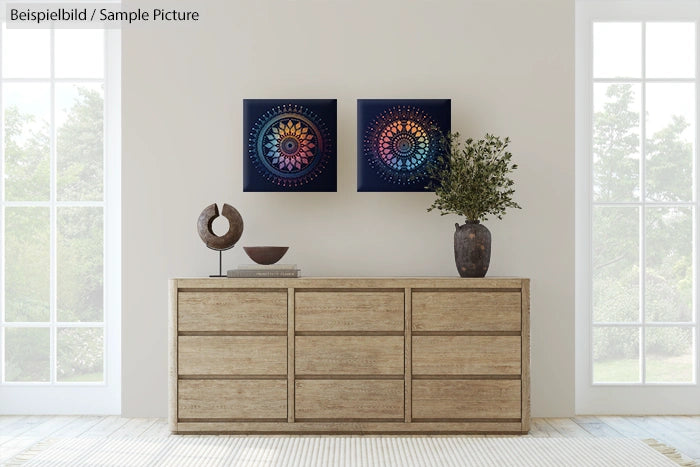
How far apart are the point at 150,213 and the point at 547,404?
236 cm

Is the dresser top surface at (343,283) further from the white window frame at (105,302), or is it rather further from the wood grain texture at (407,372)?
the white window frame at (105,302)

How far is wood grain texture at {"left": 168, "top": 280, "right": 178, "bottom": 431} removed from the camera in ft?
11.3

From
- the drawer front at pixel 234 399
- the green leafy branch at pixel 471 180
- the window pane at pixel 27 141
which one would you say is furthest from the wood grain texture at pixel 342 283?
the window pane at pixel 27 141

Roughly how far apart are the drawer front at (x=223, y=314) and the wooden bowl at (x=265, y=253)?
246mm

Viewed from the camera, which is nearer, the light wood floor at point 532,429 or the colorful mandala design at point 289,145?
the light wood floor at point 532,429

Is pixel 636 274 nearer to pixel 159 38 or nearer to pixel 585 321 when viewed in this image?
pixel 585 321

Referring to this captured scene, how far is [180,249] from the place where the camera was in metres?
3.88

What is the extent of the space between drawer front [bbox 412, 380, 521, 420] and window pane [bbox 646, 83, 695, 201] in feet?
4.89

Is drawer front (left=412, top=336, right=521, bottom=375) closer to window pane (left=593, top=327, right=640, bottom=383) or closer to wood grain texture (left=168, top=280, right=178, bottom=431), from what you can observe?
window pane (left=593, top=327, right=640, bottom=383)

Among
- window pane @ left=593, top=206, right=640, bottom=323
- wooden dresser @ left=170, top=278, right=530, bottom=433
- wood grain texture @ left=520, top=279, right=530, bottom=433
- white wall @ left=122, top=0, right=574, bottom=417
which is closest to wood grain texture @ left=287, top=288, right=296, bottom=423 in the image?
wooden dresser @ left=170, top=278, right=530, bottom=433

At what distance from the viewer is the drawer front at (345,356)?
3459 millimetres

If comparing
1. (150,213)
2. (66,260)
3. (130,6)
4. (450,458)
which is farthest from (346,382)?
(130,6)

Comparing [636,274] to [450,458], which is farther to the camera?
[636,274]

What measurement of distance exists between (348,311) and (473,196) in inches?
33.1
